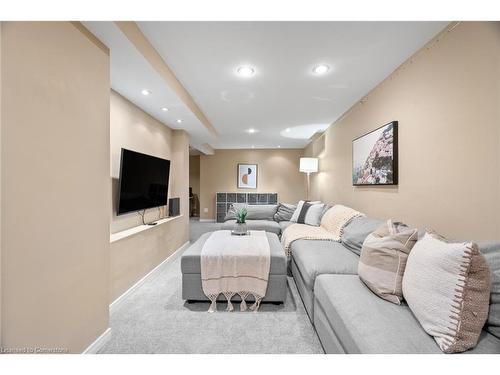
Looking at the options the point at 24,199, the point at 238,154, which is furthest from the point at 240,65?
the point at 238,154

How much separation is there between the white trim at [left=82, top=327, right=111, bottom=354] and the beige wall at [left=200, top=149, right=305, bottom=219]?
225 inches

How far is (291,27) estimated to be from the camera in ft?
5.12

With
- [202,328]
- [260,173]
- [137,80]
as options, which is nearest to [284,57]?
[137,80]

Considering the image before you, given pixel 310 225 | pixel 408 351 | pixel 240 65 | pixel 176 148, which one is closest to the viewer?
pixel 408 351

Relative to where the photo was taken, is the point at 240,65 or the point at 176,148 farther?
the point at 176,148

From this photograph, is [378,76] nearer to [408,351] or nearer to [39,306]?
[408,351]

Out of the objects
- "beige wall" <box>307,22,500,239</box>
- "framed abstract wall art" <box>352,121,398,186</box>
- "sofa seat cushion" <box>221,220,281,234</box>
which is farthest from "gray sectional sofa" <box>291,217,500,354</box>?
"sofa seat cushion" <box>221,220,281,234</box>

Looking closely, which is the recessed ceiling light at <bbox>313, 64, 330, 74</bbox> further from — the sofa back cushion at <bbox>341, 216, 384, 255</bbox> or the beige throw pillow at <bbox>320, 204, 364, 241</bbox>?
the beige throw pillow at <bbox>320, 204, 364, 241</bbox>

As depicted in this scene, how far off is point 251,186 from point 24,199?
621 centimetres

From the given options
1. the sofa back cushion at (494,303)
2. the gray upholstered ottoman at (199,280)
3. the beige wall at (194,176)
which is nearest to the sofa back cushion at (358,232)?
the gray upholstered ottoman at (199,280)

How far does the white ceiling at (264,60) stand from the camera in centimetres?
157

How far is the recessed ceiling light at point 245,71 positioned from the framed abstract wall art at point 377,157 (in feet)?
5.03

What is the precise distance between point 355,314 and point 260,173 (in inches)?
240

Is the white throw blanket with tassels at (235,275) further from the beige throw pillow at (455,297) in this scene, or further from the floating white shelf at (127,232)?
the beige throw pillow at (455,297)
